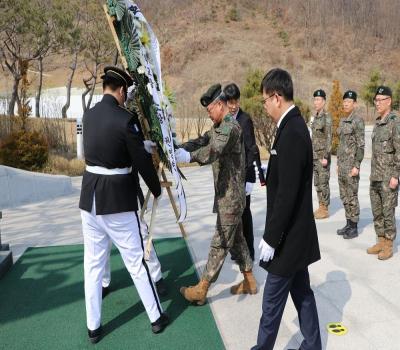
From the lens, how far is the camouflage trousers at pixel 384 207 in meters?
4.59

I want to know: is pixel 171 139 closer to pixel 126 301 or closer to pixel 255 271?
pixel 126 301

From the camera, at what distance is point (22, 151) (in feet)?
32.0

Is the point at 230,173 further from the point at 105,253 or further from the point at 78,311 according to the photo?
the point at 78,311

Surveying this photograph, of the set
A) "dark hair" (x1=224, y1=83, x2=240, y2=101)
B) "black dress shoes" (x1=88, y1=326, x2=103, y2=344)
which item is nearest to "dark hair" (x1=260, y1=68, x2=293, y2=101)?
"dark hair" (x1=224, y1=83, x2=240, y2=101)

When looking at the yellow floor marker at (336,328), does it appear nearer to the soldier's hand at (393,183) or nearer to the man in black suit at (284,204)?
the man in black suit at (284,204)

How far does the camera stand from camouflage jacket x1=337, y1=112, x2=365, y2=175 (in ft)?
18.0

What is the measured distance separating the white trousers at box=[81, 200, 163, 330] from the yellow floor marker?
1326 millimetres

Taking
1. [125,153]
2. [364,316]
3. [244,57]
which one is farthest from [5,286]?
[244,57]

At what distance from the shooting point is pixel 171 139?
3.05 metres

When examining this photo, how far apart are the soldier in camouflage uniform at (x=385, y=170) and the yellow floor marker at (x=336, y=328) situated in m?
1.67

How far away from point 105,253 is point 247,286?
4.55ft

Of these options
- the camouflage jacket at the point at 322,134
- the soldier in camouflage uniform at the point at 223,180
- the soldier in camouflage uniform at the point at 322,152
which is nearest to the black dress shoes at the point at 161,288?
the soldier in camouflage uniform at the point at 223,180

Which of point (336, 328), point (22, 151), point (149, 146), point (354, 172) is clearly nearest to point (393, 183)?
point (354, 172)

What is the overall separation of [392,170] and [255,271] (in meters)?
1.84
